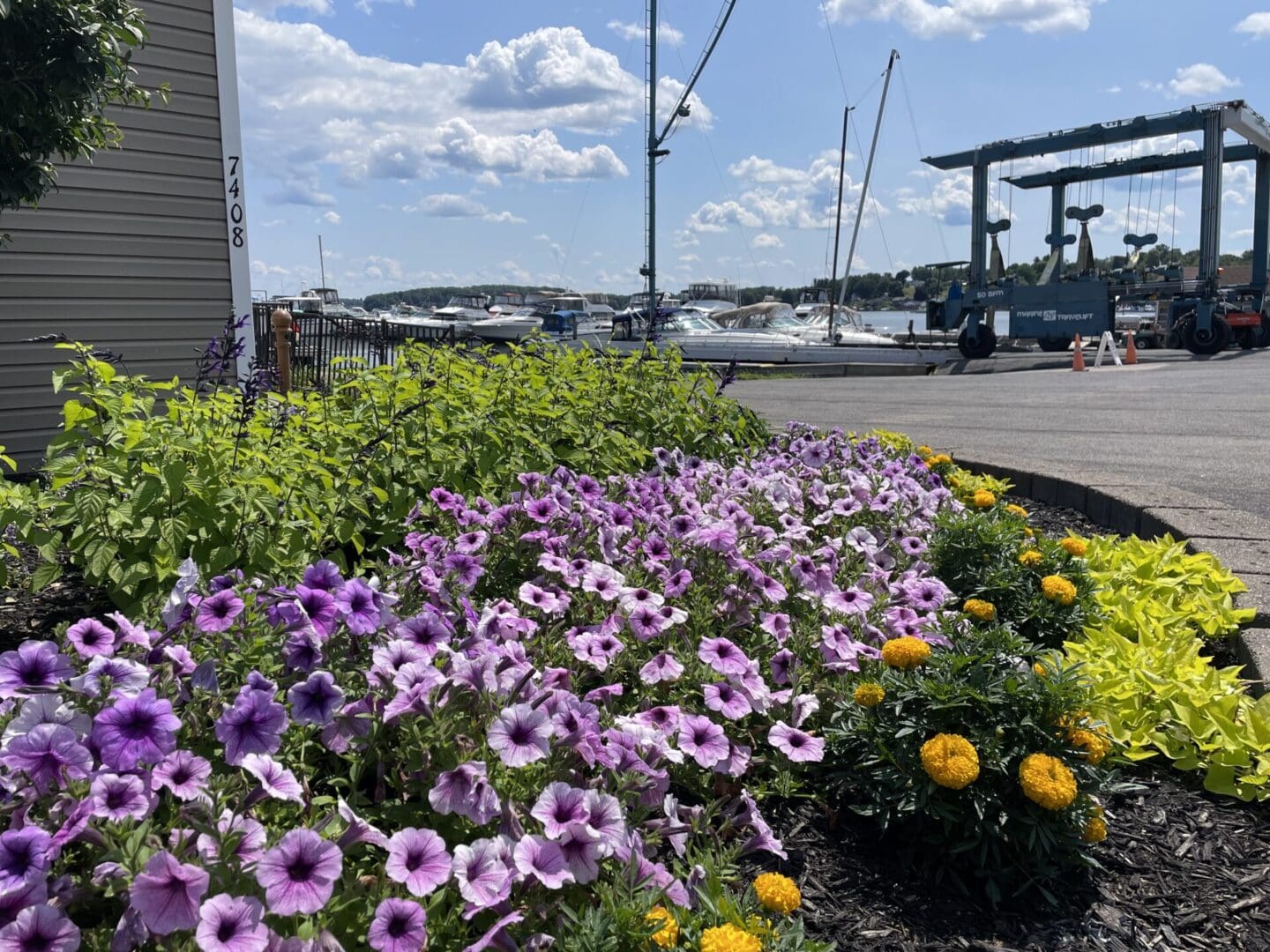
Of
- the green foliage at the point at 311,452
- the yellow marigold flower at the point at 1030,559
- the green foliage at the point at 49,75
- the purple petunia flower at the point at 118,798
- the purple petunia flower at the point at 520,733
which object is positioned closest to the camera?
the purple petunia flower at the point at 118,798

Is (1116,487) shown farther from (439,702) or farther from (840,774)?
(439,702)

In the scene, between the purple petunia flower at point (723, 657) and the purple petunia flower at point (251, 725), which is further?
the purple petunia flower at point (723, 657)

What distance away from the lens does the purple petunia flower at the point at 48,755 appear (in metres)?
1.36

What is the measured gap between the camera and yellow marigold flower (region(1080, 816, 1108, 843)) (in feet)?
6.19

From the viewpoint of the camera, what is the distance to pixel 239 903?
1.21 meters

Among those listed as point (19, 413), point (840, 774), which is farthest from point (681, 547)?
point (19, 413)

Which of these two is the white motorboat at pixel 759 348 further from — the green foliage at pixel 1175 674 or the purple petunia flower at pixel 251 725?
the purple petunia flower at pixel 251 725

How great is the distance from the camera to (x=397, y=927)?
1.29m

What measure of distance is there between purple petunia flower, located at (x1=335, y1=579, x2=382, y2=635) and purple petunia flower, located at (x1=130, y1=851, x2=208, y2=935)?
1.78 ft

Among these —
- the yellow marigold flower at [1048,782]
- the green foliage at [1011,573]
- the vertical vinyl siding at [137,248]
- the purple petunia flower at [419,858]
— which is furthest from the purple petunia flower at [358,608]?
the vertical vinyl siding at [137,248]

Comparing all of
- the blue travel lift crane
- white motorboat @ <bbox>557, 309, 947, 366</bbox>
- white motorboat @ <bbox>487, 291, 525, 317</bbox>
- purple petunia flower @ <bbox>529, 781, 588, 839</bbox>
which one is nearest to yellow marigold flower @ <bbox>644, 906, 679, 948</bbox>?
purple petunia flower @ <bbox>529, 781, 588, 839</bbox>

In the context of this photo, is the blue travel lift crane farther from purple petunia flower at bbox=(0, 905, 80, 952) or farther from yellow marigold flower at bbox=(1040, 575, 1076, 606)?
purple petunia flower at bbox=(0, 905, 80, 952)

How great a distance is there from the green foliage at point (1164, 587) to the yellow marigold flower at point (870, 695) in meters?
1.23

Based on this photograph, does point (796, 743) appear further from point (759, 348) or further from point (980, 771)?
point (759, 348)
